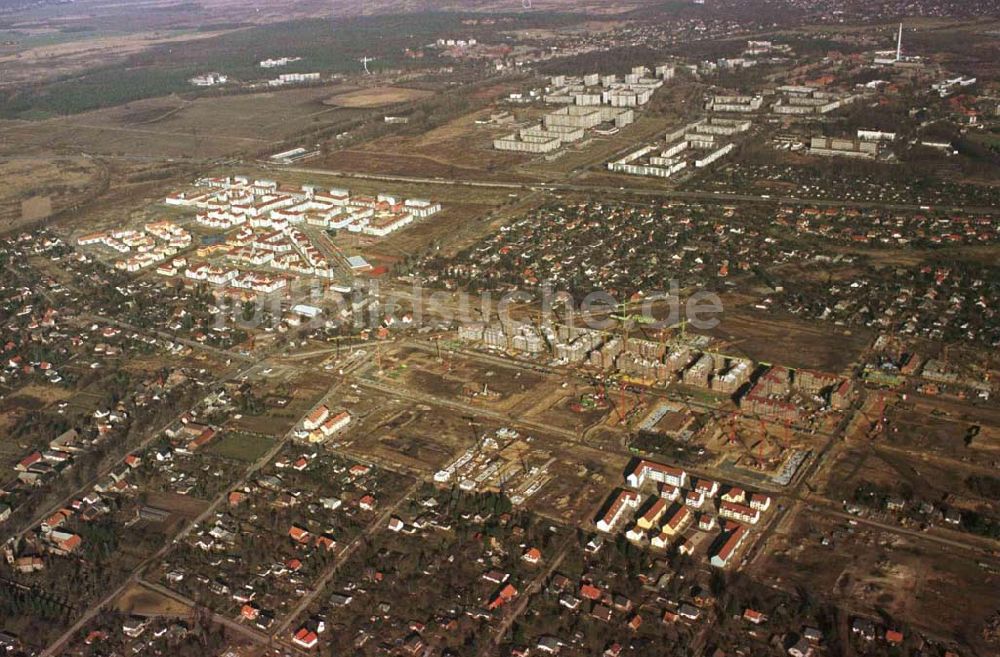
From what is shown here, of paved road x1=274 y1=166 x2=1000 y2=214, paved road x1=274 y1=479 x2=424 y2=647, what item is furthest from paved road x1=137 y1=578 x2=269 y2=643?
paved road x1=274 y1=166 x2=1000 y2=214

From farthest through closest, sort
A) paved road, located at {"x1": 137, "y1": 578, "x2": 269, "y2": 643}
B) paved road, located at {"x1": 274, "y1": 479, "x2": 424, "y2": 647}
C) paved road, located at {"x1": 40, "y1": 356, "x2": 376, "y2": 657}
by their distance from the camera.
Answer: paved road, located at {"x1": 40, "y1": 356, "x2": 376, "y2": 657}, paved road, located at {"x1": 274, "y1": 479, "x2": 424, "y2": 647}, paved road, located at {"x1": 137, "y1": 578, "x2": 269, "y2": 643}

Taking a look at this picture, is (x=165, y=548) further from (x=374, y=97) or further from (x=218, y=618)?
(x=374, y=97)

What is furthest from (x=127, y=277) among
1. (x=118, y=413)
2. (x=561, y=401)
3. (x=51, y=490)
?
(x=561, y=401)

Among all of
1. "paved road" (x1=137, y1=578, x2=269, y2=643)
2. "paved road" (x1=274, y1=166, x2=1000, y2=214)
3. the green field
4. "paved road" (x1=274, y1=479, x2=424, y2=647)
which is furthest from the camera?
"paved road" (x1=274, y1=166, x2=1000, y2=214)

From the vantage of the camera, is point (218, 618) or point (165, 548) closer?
point (218, 618)

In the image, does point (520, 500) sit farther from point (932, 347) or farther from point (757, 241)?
point (757, 241)

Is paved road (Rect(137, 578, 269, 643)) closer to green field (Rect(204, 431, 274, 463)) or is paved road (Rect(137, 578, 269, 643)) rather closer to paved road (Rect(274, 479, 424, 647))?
paved road (Rect(274, 479, 424, 647))

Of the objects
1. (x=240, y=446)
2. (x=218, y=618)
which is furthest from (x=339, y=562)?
(x=240, y=446)

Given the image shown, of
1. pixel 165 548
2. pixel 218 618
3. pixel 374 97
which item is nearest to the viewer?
pixel 218 618

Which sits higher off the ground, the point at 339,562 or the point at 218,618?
the point at 339,562

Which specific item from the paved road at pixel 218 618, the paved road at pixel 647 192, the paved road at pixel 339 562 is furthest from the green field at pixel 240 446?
the paved road at pixel 647 192

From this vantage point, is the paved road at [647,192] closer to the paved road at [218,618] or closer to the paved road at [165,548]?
the paved road at [165,548]

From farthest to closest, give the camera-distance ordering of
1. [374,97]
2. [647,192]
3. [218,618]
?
[374,97]
[647,192]
[218,618]
